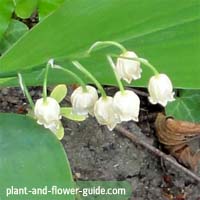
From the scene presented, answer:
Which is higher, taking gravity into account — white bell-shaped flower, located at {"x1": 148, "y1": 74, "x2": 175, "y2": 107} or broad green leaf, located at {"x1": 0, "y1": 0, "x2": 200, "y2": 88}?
broad green leaf, located at {"x1": 0, "y1": 0, "x2": 200, "y2": 88}

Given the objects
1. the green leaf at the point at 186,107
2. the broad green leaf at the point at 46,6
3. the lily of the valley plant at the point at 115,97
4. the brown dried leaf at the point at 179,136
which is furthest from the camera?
the brown dried leaf at the point at 179,136

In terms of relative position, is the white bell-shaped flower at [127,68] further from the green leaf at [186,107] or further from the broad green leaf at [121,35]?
the green leaf at [186,107]

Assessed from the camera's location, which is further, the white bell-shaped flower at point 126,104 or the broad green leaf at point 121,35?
the broad green leaf at point 121,35

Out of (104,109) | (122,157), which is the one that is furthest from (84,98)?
(122,157)

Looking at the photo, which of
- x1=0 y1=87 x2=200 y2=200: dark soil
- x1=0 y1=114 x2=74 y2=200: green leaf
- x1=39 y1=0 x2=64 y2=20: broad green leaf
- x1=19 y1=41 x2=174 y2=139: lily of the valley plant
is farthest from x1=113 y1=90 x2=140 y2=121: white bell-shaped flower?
x1=0 y1=87 x2=200 y2=200: dark soil

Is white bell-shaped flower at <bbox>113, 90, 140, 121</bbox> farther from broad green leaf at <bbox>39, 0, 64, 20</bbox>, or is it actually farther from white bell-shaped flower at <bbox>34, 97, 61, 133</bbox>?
broad green leaf at <bbox>39, 0, 64, 20</bbox>

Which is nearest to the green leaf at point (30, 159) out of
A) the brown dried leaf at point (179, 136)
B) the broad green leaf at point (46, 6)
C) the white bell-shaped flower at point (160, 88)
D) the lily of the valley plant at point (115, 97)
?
the lily of the valley plant at point (115, 97)
